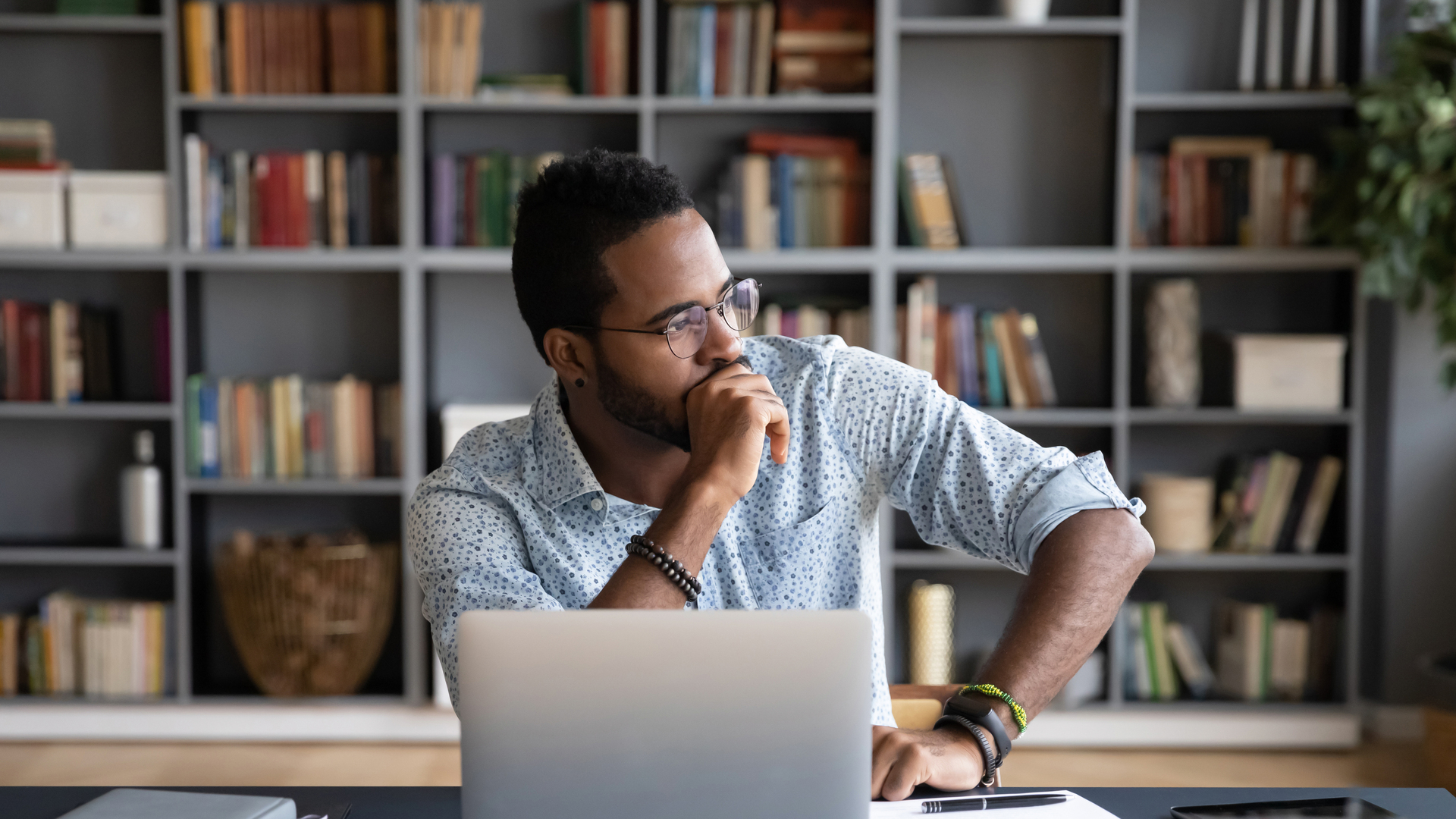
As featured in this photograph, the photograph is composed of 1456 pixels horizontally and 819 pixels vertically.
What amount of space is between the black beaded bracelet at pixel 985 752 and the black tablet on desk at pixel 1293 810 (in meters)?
→ 0.16

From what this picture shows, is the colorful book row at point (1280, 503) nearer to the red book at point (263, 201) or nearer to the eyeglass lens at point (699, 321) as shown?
the eyeglass lens at point (699, 321)

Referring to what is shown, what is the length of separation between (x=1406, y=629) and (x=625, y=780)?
10.2ft

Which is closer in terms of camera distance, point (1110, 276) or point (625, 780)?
point (625, 780)

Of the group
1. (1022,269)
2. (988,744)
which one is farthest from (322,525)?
(988,744)

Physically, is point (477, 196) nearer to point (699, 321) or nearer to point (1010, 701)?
point (699, 321)

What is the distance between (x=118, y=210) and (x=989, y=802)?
292cm

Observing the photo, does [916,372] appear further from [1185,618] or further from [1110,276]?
[1185,618]

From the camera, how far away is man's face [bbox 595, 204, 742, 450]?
1.36m

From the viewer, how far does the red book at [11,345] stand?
3.11 meters

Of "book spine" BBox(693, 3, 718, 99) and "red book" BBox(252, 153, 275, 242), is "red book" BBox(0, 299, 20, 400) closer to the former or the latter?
"red book" BBox(252, 153, 275, 242)

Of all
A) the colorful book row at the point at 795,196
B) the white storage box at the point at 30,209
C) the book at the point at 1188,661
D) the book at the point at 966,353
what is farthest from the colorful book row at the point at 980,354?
the white storage box at the point at 30,209

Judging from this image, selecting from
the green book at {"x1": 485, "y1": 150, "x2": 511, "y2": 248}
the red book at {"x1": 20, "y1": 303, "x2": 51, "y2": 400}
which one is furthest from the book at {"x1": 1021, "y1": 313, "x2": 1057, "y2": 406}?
the red book at {"x1": 20, "y1": 303, "x2": 51, "y2": 400}

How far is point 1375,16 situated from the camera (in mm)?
3049

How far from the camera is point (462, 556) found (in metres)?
1.27
